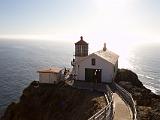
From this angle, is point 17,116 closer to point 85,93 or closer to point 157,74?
point 85,93

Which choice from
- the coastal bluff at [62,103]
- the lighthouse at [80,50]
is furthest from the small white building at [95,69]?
the coastal bluff at [62,103]

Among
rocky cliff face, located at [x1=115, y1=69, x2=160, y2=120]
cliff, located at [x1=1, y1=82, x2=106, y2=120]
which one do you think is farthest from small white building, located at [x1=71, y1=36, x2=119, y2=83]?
cliff, located at [x1=1, y1=82, x2=106, y2=120]

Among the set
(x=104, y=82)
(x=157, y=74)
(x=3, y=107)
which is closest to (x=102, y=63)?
(x=104, y=82)

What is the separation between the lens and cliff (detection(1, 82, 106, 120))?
29125mm

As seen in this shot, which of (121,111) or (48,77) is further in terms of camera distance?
(48,77)

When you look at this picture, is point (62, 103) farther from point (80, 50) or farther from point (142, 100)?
point (80, 50)

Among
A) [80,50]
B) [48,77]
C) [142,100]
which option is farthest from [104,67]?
[142,100]

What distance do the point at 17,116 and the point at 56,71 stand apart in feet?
30.1

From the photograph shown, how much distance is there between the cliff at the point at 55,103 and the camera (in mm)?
29125

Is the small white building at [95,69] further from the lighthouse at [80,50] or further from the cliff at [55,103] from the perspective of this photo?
the cliff at [55,103]

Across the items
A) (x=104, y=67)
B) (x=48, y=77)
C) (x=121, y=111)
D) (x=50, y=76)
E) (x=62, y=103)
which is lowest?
(x=62, y=103)

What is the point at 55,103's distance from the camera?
33219 millimetres

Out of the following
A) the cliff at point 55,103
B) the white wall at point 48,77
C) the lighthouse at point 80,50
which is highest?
the lighthouse at point 80,50

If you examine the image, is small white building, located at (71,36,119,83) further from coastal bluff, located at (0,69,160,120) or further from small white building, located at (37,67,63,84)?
small white building, located at (37,67,63,84)
